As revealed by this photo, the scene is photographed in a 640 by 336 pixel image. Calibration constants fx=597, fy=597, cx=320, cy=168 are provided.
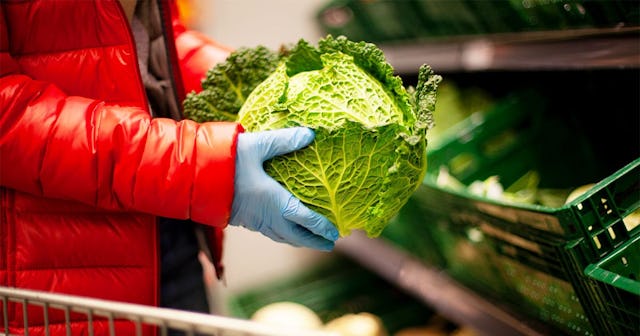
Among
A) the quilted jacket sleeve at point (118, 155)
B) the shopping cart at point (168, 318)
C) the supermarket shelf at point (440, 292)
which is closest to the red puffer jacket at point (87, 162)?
the quilted jacket sleeve at point (118, 155)

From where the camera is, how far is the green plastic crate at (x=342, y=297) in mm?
2557

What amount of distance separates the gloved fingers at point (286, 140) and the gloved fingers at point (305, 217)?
96 millimetres

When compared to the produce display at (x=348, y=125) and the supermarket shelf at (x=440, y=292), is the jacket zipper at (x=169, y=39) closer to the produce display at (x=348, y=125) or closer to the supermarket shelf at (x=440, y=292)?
the produce display at (x=348, y=125)

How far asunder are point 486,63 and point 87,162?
51.3 inches

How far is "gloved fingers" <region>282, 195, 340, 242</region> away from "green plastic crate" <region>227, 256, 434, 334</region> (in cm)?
144

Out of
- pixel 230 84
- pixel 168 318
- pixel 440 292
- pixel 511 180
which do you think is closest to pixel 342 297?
pixel 440 292

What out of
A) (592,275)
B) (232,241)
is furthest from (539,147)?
(232,241)

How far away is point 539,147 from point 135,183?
4.64ft

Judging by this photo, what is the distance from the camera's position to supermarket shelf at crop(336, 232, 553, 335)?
156 cm

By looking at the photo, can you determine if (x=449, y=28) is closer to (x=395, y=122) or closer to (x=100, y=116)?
(x=395, y=122)

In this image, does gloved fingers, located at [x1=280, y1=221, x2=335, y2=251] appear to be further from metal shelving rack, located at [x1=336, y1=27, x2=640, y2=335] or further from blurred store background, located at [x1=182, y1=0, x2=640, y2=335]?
metal shelving rack, located at [x1=336, y1=27, x2=640, y2=335]

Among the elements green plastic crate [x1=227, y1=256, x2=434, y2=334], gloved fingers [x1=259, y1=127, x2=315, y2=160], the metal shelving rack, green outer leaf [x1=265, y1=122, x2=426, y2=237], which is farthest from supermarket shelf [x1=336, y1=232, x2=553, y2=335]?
gloved fingers [x1=259, y1=127, x2=315, y2=160]

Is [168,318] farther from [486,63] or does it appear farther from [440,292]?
[486,63]

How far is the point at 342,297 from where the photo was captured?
283cm
